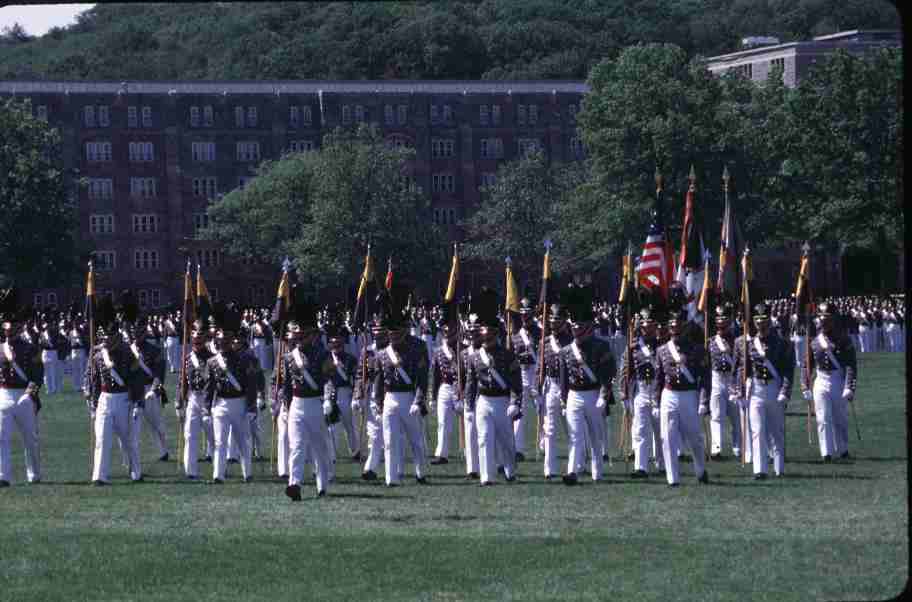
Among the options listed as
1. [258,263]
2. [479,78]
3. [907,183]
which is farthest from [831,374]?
[479,78]

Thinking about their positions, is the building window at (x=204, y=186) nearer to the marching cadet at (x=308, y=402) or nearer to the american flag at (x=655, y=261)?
the american flag at (x=655, y=261)

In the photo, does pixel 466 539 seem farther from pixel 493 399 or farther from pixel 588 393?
pixel 588 393

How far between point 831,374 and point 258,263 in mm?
83566

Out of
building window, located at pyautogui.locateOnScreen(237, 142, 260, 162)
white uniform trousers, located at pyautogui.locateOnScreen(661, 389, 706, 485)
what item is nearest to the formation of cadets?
white uniform trousers, located at pyautogui.locateOnScreen(661, 389, 706, 485)

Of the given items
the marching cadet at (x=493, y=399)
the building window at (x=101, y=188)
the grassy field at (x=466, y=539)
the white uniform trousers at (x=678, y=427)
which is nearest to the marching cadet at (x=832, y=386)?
the grassy field at (x=466, y=539)

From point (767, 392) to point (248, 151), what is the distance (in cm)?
9786

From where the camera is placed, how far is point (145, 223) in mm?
118688

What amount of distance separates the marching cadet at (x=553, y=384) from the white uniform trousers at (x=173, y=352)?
37.3 meters

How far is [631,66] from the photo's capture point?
88.2 meters

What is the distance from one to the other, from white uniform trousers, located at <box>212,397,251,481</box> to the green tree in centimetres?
6098

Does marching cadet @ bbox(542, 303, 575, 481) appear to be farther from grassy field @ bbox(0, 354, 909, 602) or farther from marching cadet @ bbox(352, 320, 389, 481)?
marching cadet @ bbox(352, 320, 389, 481)

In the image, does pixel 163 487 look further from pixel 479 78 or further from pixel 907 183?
pixel 479 78

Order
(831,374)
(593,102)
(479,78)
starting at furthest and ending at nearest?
(479,78) < (593,102) < (831,374)

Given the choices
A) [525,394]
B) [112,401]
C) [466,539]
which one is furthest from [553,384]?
[525,394]
